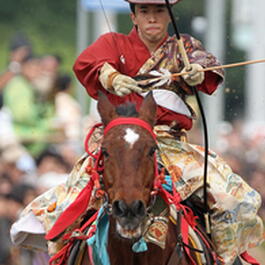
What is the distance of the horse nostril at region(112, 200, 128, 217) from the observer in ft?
28.0

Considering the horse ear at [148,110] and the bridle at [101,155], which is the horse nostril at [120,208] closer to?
the bridle at [101,155]

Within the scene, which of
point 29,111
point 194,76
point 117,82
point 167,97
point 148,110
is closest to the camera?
point 148,110

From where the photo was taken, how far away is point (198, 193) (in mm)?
10141

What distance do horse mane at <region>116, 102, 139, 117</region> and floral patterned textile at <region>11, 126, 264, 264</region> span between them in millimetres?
875

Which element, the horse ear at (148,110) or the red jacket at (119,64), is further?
the red jacket at (119,64)

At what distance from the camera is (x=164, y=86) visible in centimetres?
996

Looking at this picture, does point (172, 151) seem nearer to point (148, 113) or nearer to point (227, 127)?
point (148, 113)

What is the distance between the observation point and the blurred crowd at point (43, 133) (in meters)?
18.1

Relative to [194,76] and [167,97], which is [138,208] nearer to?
[194,76]

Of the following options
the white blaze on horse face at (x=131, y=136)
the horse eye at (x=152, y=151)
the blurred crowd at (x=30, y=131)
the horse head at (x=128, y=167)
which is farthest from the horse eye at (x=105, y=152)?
the blurred crowd at (x=30, y=131)

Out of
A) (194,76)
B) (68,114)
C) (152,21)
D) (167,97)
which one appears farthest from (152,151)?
(68,114)

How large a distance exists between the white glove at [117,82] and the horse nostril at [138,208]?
105 cm

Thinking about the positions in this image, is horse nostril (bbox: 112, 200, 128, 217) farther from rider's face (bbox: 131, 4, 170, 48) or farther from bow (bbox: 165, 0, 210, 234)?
rider's face (bbox: 131, 4, 170, 48)

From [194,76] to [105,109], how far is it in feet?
2.67
